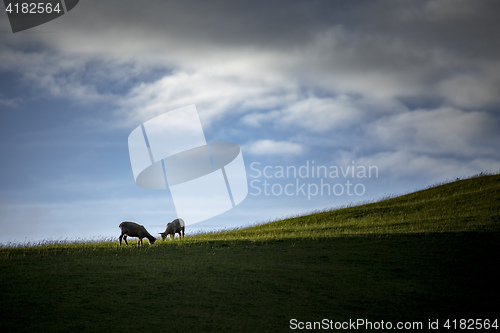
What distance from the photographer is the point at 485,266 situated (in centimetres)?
2125

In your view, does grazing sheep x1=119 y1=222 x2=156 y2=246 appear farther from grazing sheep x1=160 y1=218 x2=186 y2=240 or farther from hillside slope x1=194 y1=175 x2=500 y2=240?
hillside slope x1=194 y1=175 x2=500 y2=240

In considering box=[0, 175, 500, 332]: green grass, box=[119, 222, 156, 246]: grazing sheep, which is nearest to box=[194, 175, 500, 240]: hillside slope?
box=[0, 175, 500, 332]: green grass

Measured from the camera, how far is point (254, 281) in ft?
62.3

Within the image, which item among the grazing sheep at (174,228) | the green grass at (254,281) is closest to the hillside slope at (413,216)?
the green grass at (254,281)

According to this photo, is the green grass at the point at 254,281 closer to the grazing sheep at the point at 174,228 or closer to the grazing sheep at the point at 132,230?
the grazing sheep at the point at 132,230

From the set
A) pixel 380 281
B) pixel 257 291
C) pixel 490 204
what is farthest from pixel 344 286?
pixel 490 204

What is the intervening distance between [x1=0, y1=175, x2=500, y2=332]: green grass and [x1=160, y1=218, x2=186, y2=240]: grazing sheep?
2.30 m

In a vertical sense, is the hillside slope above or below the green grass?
above

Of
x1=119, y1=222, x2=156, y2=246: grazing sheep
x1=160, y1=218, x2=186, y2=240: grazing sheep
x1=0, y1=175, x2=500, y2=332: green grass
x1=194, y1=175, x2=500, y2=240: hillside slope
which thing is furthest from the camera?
x1=194, y1=175, x2=500, y2=240: hillside slope

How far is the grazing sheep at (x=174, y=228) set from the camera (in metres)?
30.2

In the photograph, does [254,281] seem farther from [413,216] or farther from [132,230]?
[413,216]

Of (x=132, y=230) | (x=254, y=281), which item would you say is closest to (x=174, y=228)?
(x=132, y=230)

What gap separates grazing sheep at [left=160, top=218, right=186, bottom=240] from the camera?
30.2 meters

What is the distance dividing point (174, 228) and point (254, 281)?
1297 cm
